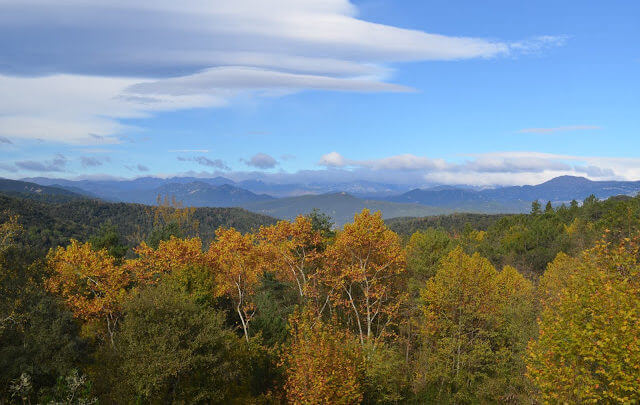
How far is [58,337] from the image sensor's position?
26031mm

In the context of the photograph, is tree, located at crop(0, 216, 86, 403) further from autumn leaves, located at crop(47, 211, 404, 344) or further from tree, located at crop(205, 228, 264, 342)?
tree, located at crop(205, 228, 264, 342)

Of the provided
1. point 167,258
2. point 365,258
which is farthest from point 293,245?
point 167,258

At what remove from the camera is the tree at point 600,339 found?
1545 centimetres

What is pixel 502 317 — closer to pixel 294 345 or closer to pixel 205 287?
pixel 294 345

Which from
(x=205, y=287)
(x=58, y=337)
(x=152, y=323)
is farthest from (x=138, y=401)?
(x=205, y=287)

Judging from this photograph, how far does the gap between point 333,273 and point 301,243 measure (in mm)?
4309

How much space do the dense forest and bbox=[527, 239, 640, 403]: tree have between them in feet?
0.30

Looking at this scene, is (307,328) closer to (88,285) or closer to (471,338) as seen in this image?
(471,338)

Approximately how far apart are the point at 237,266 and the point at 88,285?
47.1 ft

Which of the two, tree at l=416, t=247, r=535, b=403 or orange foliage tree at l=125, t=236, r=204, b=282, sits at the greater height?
orange foliage tree at l=125, t=236, r=204, b=282

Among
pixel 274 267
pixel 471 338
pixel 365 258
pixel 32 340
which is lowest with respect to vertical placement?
pixel 471 338

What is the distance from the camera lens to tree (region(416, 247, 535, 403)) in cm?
3266

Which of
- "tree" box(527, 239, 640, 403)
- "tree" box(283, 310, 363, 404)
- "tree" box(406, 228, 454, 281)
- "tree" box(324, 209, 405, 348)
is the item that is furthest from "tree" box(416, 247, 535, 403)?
"tree" box(527, 239, 640, 403)

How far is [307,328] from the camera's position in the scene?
24.3 metres
